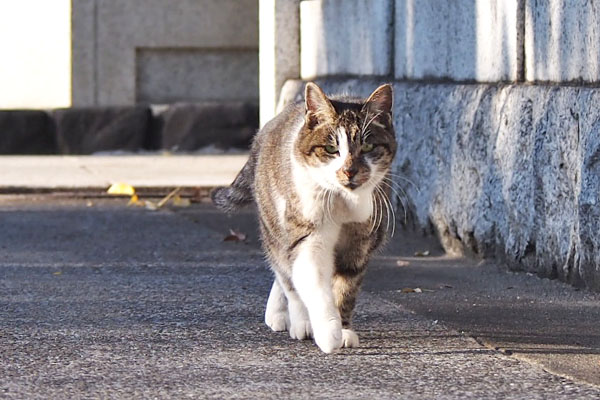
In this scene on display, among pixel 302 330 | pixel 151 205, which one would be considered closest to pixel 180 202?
pixel 151 205

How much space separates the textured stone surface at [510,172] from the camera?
17.7 ft

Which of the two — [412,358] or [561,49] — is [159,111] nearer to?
[561,49]

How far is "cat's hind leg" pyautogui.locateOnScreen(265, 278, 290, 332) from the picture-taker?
15.8 feet

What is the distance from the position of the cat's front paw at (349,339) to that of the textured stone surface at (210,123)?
8.32 metres

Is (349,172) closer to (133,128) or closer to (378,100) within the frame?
(378,100)

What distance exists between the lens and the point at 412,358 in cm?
428

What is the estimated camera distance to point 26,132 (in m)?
12.6

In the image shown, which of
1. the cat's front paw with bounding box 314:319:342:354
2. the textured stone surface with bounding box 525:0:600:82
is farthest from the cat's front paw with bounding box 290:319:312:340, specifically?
the textured stone surface with bounding box 525:0:600:82

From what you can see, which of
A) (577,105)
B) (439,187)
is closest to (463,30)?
(439,187)

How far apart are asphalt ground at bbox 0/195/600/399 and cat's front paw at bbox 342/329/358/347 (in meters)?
0.04

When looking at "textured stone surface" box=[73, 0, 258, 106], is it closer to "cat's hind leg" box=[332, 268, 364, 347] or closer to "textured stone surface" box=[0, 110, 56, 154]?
"textured stone surface" box=[0, 110, 56, 154]

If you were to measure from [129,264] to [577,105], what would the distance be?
238cm

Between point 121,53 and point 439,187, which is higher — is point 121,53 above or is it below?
above

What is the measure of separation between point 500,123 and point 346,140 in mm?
1921
